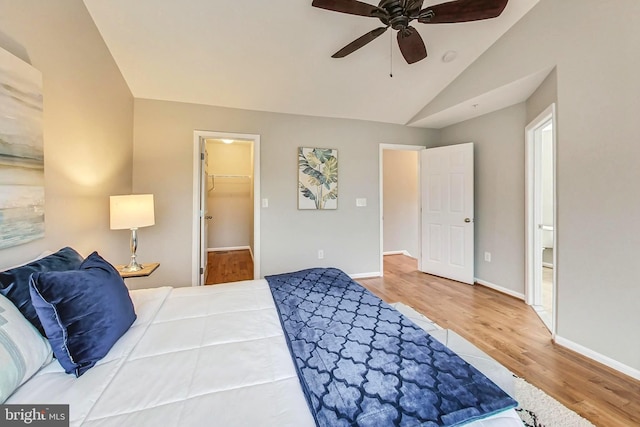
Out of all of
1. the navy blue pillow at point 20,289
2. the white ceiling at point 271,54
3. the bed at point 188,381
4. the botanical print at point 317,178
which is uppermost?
the white ceiling at point 271,54

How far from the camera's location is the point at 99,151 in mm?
2172

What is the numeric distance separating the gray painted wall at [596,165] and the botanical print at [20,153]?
3605mm

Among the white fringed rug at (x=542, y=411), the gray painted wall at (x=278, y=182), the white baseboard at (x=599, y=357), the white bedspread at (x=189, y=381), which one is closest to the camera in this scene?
the white bedspread at (x=189, y=381)

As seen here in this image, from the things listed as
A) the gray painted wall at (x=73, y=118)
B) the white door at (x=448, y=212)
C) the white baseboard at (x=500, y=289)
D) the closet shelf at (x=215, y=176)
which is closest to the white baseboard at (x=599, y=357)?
the white baseboard at (x=500, y=289)

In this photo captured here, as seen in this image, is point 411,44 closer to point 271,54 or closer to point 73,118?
point 271,54

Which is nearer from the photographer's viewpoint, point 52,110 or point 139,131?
point 52,110

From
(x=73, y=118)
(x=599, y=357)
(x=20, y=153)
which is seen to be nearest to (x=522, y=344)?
(x=599, y=357)

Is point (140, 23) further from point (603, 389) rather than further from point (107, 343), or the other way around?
point (603, 389)

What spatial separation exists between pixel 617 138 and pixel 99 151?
400 cm

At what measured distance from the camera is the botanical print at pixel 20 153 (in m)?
1.20

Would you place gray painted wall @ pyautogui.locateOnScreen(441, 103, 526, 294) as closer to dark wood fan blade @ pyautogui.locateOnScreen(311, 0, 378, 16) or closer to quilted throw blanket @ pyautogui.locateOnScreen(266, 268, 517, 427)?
dark wood fan blade @ pyautogui.locateOnScreen(311, 0, 378, 16)

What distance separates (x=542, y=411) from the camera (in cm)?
141

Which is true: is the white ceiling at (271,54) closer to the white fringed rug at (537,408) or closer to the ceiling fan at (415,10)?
the ceiling fan at (415,10)

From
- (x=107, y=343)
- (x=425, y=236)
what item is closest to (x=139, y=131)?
(x=107, y=343)
